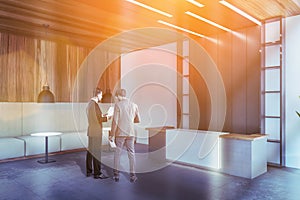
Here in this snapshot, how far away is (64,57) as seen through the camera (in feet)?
21.2

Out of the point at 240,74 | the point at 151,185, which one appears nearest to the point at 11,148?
the point at 151,185

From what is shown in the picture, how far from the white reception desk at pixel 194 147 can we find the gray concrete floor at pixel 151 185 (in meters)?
0.18

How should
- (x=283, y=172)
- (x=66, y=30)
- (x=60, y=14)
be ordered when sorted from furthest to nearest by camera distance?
(x=66, y=30), (x=60, y=14), (x=283, y=172)

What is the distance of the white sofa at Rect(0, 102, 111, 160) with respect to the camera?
16.7 feet

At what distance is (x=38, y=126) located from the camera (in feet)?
19.2

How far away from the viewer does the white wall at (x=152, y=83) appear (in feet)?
21.0

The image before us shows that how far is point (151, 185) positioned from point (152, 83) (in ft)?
12.5

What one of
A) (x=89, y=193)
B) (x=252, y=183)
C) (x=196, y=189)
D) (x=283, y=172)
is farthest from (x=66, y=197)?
(x=283, y=172)

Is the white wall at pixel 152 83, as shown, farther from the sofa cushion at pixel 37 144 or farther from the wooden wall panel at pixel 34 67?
the sofa cushion at pixel 37 144

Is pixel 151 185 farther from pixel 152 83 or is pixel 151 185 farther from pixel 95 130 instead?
pixel 152 83

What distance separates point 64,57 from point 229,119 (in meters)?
4.43

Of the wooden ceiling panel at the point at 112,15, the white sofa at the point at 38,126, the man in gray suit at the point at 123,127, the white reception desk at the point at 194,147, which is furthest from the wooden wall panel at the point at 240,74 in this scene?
the white sofa at the point at 38,126

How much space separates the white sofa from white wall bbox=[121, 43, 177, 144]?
1.43m

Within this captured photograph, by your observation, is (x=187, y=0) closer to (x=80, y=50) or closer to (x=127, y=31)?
(x=127, y=31)
